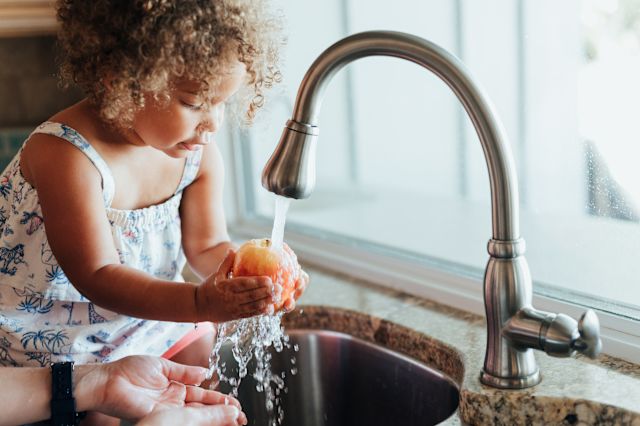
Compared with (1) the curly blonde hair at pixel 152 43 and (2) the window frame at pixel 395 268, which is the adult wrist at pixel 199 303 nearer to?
(1) the curly blonde hair at pixel 152 43

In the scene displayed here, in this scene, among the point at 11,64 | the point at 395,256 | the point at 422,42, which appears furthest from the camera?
the point at 11,64

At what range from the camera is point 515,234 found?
91cm

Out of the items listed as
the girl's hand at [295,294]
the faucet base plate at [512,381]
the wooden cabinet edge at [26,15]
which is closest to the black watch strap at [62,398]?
the girl's hand at [295,294]

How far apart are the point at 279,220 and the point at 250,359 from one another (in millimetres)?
381

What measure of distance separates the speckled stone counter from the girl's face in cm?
38

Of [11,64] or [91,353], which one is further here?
[11,64]

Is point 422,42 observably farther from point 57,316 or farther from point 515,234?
point 57,316

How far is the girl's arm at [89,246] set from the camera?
1.01 meters

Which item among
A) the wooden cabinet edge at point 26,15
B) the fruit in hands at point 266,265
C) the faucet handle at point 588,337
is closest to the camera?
the faucet handle at point 588,337

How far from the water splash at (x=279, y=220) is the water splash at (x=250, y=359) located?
25 cm

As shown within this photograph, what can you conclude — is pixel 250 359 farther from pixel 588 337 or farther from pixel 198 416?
pixel 588 337

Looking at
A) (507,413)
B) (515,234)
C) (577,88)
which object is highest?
(577,88)

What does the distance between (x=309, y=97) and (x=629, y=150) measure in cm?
46

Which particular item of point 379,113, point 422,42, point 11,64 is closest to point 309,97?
point 422,42
